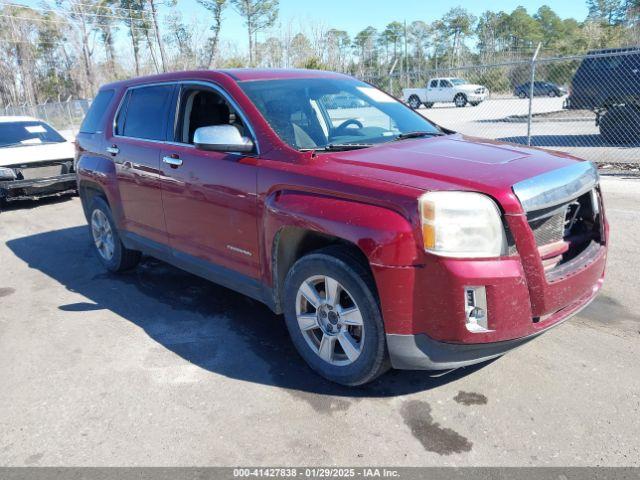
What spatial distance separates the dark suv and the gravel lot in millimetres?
10203

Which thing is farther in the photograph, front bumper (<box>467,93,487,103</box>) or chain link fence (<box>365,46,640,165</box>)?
front bumper (<box>467,93,487,103</box>)

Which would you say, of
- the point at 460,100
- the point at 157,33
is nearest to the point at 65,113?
the point at 157,33

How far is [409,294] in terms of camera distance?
2691 millimetres


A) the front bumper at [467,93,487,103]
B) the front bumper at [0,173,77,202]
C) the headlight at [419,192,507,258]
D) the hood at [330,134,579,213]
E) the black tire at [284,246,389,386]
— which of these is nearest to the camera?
the headlight at [419,192,507,258]

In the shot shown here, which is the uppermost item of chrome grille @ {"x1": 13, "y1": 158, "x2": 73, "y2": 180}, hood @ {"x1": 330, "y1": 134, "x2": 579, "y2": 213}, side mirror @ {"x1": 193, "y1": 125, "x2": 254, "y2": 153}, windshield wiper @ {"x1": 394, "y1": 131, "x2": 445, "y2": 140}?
side mirror @ {"x1": 193, "y1": 125, "x2": 254, "y2": 153}

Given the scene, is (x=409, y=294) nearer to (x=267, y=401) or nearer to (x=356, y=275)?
(x=356, y=275)

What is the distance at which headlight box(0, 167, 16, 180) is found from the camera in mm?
8820

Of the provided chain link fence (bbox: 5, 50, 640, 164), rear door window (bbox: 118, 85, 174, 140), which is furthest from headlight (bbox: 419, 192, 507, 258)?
chain link fence (bbox: 5, 50, 640, 164)

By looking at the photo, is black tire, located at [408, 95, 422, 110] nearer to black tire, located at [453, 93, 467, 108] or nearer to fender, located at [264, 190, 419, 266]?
black tire, located at [453, 93, 467, 108]

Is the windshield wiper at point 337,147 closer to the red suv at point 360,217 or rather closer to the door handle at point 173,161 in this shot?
the red suv at point 360,217

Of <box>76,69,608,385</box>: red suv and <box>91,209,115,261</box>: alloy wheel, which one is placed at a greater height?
<box>76,69,608,385</box>: red suv

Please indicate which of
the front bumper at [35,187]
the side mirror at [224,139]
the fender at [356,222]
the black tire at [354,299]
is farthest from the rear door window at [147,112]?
the front bumper at [35,187]

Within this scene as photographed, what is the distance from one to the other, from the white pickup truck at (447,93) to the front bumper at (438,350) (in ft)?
95.1

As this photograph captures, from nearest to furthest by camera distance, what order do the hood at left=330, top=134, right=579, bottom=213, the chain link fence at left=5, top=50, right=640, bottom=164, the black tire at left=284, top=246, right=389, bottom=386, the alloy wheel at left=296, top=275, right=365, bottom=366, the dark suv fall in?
1. the hood at left=330, top=134, right=579, bottom=213
2. the black tire at left=284, top=246, right=389, bottom=386
3. the alloy wheel at left=296, top=275, right=365, bottom=366
4. the chain link fence at left=5, top=50, right=640, bottom=164
5. the dark suv
